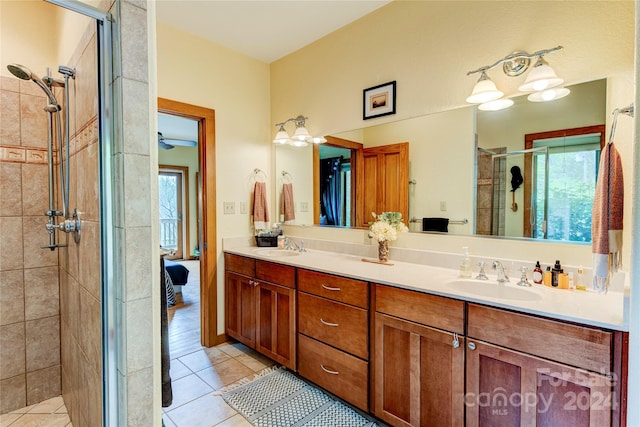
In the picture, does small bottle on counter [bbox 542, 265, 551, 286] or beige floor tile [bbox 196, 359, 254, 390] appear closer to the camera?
small bottle on counter [bbox 542, 265, 551, 286]

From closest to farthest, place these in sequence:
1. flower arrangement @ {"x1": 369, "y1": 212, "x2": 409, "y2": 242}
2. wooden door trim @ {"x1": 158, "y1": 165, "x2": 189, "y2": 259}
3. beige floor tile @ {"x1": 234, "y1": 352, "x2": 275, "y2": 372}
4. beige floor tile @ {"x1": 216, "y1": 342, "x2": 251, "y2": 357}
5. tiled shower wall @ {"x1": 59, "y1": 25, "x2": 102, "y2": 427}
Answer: tiled shower wall @ {"x1": 59, "y1": 25, "x2": 102, "y2": 427} < flower arrangement @ {"x1": 369, "y1": 212, "x2": 409, "y2": 242} < beige floor tile @ {"x1": 234, "y1": 352, "x2": 275, "y2": 372} < beige floor tile @ {"x1": 216, "y1": 342, "x2": 251, "y2": 357} < wooden door trim @ {"x1": 158, "y1": 165, "x2": 189, "y2": 259}

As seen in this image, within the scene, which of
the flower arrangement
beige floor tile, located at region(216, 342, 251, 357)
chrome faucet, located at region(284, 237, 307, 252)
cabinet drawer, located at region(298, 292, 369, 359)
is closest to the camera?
cabinet drawer, located at region(298, 292, 369, 359)

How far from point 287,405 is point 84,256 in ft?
4.74

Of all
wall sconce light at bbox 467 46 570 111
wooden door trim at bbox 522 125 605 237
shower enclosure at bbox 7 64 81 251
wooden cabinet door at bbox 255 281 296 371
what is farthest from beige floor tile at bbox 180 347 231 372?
wall sconce light at bbox 467 46 570 111

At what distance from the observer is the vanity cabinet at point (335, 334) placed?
178 centimetres

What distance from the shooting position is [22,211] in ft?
6.24

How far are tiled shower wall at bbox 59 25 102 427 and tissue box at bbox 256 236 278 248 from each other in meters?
1.50

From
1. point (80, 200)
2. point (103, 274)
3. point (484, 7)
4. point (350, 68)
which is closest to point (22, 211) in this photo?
point (80, 200)

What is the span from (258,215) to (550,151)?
233cm

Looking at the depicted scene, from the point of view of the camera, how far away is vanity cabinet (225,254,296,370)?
2.22 meters

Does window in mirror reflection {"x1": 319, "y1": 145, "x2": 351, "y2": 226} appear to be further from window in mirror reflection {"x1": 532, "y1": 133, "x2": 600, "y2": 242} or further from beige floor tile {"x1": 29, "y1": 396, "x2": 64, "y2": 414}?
beige floor tile {"x1": 29, "y1": 396, "x2": 64, "y2": 414}

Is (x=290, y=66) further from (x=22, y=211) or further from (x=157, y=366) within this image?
(x=157, y=366)

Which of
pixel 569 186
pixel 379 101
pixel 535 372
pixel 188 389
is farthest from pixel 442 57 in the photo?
pixel 188 389

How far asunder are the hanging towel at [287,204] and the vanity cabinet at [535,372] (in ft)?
6.75
